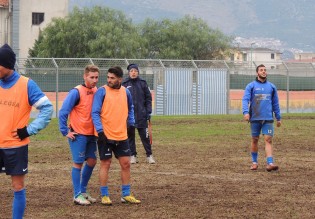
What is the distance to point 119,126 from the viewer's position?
12.2 m

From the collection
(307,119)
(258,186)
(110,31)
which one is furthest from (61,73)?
(110,31)

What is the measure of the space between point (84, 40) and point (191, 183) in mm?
61970

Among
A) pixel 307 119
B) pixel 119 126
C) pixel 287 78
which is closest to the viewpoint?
pixel 119 126

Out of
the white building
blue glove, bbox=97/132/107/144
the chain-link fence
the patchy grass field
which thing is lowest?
the patchy grass field

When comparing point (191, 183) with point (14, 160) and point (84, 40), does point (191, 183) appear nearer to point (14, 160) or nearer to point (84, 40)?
point (14, 160)

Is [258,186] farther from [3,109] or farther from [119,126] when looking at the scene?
[3,109]

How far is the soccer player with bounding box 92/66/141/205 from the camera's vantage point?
12.1 meters

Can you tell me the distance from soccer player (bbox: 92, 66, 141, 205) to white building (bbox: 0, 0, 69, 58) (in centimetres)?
7179

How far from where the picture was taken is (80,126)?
12.1m

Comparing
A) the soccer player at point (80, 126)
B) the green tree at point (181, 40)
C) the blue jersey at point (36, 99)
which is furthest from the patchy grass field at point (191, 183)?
the green tree at point (181, 40)

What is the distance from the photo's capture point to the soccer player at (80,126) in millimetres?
12016

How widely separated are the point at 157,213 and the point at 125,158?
1.25m

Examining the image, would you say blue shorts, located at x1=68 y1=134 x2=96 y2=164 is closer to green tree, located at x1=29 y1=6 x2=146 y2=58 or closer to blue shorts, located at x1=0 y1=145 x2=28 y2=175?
blue shorts, located at x1=0 y1=145 x2=28 y2=175

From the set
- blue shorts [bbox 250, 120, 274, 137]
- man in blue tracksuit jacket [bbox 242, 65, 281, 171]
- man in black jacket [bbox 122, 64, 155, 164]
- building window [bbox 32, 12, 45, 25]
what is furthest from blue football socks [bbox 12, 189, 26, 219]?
building window [bbox 32, 12, 45, 25]
